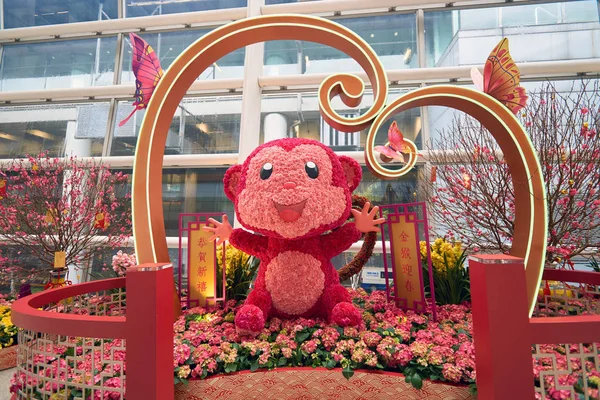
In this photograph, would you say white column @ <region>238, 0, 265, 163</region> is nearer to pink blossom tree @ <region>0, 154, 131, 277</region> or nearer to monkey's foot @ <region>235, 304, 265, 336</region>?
pink blossom tree @ <region>0, 154, 131, 277</region>

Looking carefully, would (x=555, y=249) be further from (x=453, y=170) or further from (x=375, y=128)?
(x=375, y=128)

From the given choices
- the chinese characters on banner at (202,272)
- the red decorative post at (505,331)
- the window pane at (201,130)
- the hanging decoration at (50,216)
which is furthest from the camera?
the window pane at (201,130)

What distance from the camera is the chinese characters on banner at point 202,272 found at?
2.23m

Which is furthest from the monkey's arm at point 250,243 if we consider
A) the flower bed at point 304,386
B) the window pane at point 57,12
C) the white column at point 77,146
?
the window pane at point 57,12

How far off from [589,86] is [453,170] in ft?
7.75

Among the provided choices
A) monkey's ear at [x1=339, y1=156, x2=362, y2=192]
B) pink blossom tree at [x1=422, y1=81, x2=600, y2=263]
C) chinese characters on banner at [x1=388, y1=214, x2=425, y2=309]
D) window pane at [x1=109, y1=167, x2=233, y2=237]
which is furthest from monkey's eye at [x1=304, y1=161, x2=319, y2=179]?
window pane at [x1=109, y1=167, x2=233, y2=237]

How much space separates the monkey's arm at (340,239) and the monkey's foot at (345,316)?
0.33 metres

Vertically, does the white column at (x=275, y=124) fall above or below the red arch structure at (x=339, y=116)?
above

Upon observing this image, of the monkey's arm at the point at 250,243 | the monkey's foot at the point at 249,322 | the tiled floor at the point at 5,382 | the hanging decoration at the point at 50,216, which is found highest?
the hanging decoration at the point at 50,216

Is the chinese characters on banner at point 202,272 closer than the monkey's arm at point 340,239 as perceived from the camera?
No

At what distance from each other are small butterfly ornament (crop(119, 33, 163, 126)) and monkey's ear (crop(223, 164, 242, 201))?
72 centimetres

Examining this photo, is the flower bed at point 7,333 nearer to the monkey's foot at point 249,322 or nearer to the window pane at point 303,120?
the monkey's foot at point 249,322

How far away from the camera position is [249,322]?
1628 millimetres

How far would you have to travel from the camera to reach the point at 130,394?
104cm
